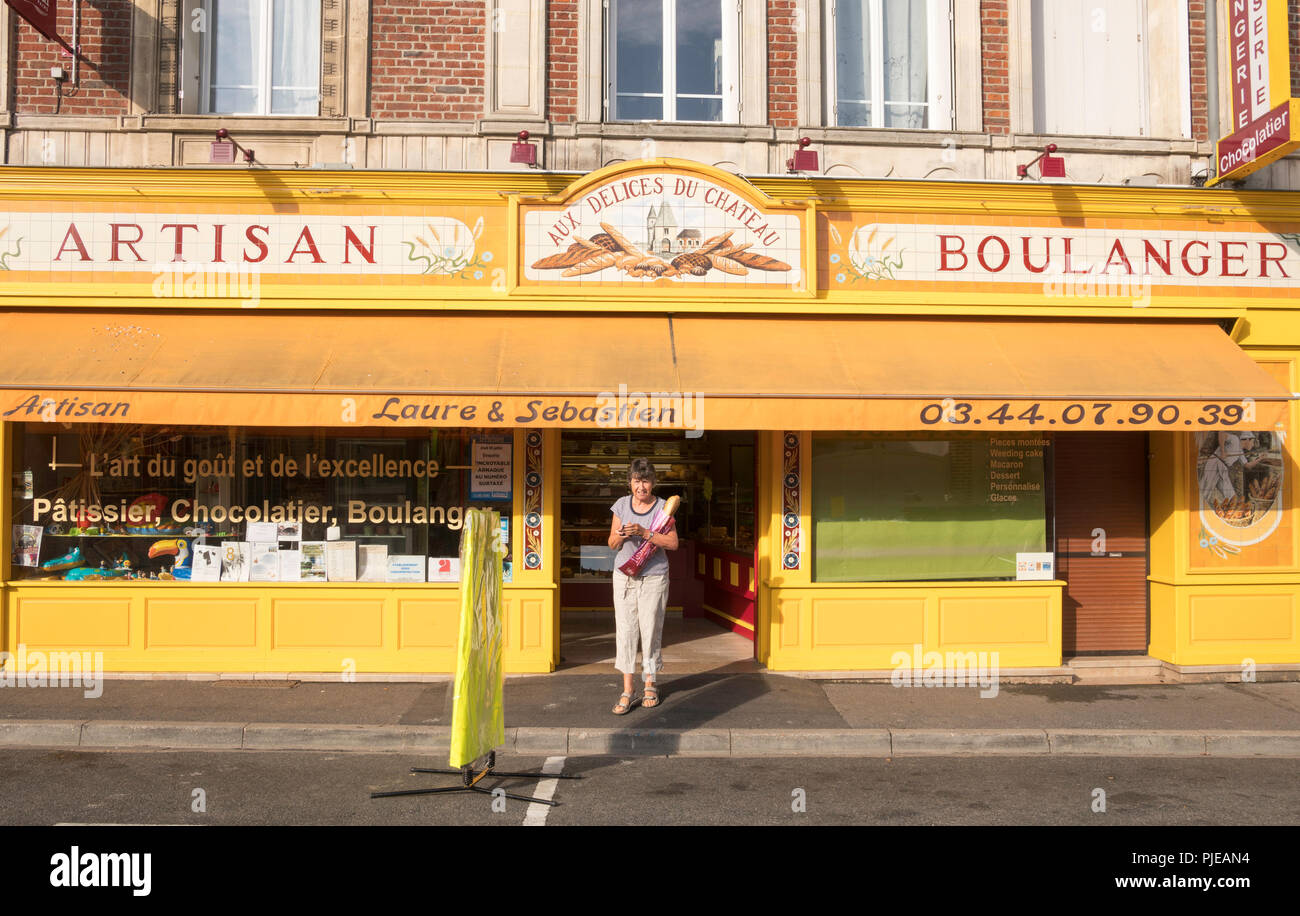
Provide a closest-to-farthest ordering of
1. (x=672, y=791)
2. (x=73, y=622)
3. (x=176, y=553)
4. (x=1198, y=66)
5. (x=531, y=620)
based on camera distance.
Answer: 1. (x=672, y=791)
2. (x=73, y=622)
3. (x=531, y=620)
4. (x=176, y=553)
5. (x=1198, y=66)

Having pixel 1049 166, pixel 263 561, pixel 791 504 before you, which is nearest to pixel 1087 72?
pixel 1049 166

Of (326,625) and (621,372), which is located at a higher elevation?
(621,372)

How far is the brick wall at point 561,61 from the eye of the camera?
9469 mm

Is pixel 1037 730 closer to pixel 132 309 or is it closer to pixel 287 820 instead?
pixel 287 820

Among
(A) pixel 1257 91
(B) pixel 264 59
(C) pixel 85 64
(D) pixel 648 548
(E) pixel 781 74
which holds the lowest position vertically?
(D) pixel 648 548

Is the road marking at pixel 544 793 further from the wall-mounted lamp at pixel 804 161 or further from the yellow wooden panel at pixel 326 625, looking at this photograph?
the wall-mounted lamp at pixel 804 161

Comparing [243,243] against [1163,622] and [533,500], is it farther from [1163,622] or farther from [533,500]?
[1163,622]

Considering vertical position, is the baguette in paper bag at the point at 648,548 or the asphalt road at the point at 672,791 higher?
the baguette in paper bag at the point at 648,548

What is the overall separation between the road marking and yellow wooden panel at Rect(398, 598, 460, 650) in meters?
2.36

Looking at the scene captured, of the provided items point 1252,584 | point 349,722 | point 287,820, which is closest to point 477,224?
point 349,722

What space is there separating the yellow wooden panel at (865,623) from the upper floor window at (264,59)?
21.7 ft

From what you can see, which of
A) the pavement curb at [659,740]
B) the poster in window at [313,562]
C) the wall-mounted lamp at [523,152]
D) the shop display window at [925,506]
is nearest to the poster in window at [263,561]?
the poster in window at [313,562]

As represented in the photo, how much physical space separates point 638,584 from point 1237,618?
569 centimetres

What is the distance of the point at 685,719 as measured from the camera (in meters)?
7.39
